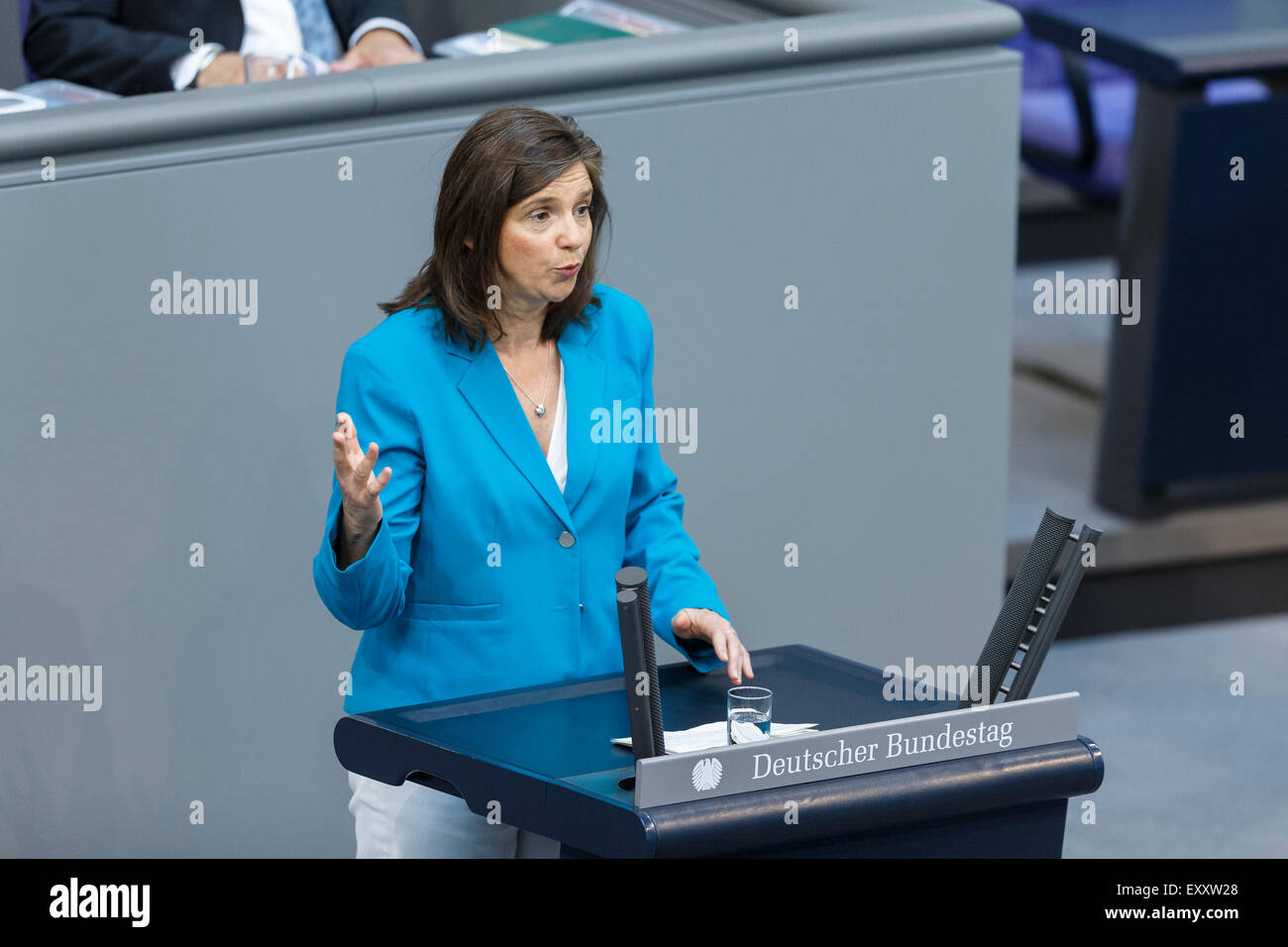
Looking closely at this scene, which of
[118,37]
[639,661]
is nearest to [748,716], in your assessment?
[639,661]

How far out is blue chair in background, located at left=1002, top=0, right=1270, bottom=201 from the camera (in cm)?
641

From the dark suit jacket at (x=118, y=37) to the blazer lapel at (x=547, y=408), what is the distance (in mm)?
1649

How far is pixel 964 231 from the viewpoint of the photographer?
12.5 feet

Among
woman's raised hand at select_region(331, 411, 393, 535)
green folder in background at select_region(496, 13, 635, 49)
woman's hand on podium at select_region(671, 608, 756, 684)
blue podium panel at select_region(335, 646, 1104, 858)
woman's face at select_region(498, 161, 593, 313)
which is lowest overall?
blue podium panel at select_region(335, 646, 1104, 858)

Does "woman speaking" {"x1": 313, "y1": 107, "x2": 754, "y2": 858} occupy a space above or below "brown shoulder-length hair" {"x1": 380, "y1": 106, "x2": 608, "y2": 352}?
below

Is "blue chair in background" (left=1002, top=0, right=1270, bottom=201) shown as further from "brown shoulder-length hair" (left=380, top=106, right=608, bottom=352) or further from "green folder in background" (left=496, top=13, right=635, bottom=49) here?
"brown shoulder-length hair" (left=380, top=106, right=608, bottom=352)

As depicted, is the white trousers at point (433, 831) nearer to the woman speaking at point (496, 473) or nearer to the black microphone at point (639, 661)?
the woman speaking at point (496, 473)

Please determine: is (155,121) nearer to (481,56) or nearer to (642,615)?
(481,56)

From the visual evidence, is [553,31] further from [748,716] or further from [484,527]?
[748,716]

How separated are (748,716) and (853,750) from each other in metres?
0.21

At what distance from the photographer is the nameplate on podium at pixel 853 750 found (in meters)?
2.07

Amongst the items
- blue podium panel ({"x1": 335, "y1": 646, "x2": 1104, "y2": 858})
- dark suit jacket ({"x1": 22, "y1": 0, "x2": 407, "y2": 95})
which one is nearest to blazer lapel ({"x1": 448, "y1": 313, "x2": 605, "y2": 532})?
blue podium panel ({"x1": 335, "y1": 646, "x2": 1104, "y2": 858})

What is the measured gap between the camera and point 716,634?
102 inches
